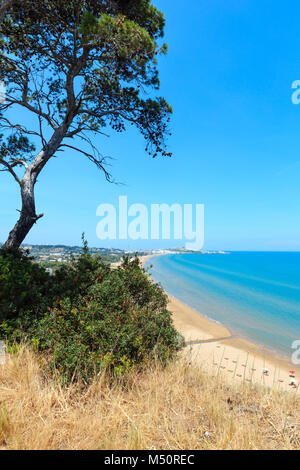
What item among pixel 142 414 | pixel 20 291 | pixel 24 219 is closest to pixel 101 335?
pixel 142 414

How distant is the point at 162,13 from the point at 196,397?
10572 millimetres

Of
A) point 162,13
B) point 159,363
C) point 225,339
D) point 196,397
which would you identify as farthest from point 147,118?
point 225,339

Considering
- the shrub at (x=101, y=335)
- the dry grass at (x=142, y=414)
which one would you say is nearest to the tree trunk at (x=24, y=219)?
the shrub at (x=101, y=335)

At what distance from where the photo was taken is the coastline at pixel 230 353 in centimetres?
891

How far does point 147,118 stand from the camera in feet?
24.1

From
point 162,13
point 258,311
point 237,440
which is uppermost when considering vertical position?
point 162,13

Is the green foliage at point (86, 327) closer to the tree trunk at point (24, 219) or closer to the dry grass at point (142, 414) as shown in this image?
the dry grass at point (142, 414)

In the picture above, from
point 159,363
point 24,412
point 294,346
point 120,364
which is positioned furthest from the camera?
point 294,346

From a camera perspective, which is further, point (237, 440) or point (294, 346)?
point (294, 346)

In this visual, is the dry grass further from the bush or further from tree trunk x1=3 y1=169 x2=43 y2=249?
tree trunk x1=3 y1=169 x2=43 y2=249

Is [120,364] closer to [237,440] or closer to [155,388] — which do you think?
[155,388]

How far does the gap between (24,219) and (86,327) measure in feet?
15.8

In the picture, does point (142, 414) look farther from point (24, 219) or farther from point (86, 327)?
point (24, 219)

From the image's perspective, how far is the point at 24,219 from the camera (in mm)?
6617
